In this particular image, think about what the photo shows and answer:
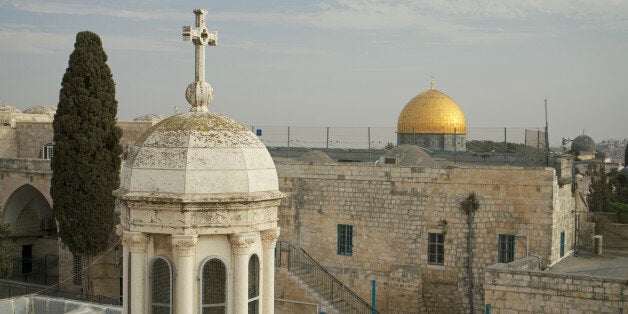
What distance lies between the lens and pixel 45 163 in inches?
955

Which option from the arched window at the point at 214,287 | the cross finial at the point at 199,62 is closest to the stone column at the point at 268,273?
the arched window at the point at 214,287

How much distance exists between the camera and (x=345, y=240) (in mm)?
19875

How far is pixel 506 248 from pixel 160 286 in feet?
45.7

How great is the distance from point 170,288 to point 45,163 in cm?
2046

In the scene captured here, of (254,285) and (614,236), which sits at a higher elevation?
(254,285)

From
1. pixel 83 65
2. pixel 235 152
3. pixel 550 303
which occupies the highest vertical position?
pixel 83 65

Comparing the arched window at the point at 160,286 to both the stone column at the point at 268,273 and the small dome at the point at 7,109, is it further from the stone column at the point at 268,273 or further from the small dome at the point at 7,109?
the small dome at the point at 7,109

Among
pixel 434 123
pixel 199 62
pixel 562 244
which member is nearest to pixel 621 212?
pixel 434 123

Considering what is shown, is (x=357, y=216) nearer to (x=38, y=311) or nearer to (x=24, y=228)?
(x=38, y=311)

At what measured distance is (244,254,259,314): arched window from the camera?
5.66 metres

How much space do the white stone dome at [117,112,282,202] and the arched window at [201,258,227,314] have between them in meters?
0.53

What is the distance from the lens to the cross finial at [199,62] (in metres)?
5.74

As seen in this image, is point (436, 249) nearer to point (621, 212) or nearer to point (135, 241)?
point (135, 241)

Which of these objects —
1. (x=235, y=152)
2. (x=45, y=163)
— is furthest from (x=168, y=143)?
(x=45, y=163)
